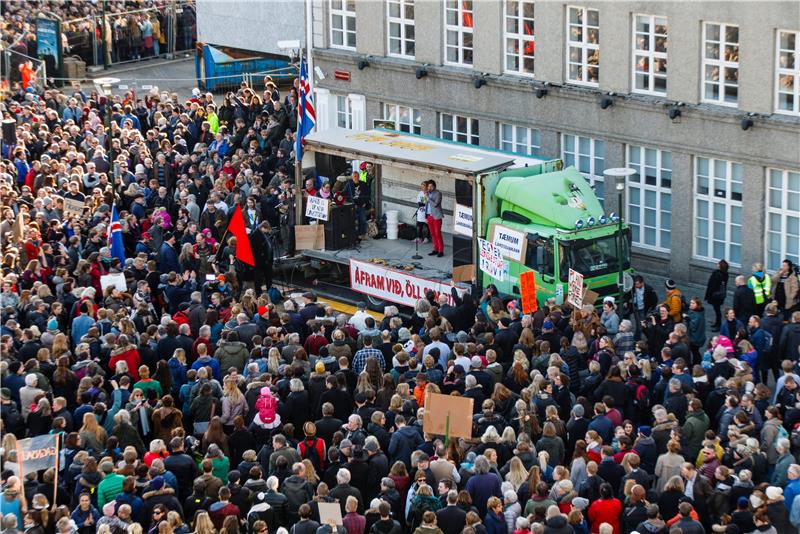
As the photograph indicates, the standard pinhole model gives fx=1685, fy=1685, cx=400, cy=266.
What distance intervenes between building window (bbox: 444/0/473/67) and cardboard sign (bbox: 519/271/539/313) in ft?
Result: 31.6

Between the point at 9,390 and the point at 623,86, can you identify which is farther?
the point at 623,86

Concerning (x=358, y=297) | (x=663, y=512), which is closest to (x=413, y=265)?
(x=358, y=297)

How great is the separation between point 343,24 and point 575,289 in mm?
14268

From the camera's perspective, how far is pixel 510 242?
29359 mm

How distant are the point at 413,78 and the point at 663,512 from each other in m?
19.5

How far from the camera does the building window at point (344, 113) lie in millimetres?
39422

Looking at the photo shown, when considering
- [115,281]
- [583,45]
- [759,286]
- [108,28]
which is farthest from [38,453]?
[108,28]

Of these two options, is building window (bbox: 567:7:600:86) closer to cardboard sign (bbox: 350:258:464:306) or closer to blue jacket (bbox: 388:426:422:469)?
cardboard sign (bbox: 350:258:464:306)

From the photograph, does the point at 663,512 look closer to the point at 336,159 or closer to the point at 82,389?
the point at 82,389

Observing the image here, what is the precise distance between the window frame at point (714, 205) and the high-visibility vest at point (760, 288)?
12.6ft

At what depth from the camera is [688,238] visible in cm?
3222

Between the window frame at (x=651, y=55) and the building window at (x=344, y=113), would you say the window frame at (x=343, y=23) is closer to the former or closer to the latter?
the building window at (x=344, y=113)

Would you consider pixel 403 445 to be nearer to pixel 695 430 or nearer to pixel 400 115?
pixel 695 430

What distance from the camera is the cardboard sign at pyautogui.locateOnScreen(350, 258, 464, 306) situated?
30219mm
